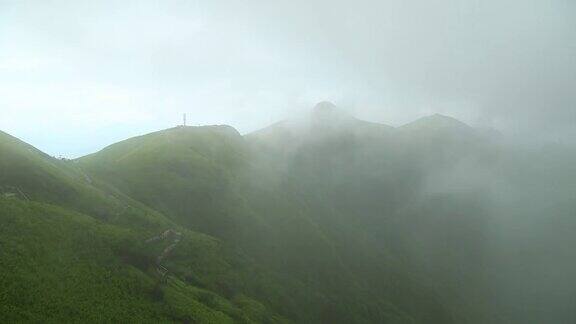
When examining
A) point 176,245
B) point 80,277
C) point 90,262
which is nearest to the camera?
point 80,277

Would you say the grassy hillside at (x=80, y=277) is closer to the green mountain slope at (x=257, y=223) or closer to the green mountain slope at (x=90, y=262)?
the green mountain slope at (x=90, y=262)

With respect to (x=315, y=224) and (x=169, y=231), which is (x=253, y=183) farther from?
(x=169, y=231)

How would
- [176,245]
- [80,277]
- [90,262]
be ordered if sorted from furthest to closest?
[176,245]
[90,262]
[80,277]

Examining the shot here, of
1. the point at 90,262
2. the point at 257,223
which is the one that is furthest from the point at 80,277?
the point at 257,223

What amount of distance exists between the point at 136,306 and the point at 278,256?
88.4 m

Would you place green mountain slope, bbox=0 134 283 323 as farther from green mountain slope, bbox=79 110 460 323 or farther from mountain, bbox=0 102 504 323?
green mountain slope, bbox=79 110 460 323

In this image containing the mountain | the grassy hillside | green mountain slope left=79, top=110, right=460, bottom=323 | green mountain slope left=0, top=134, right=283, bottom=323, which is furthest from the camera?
green mountain slope left=79, top=110, right=460, bottom=323

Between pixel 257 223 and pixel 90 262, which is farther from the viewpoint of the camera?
pixel 257 223

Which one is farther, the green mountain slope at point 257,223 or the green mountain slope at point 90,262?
the green mountain slope at point 257,223

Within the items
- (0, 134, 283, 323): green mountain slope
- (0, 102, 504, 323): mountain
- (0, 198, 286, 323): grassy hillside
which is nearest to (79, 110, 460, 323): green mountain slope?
(0, 102, 504, 323): mountain

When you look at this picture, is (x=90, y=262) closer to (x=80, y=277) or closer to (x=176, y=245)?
(x=80, y=277)

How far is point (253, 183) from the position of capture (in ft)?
607

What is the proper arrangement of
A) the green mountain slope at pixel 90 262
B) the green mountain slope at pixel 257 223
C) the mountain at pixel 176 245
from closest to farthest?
1. the green mountain slope at pixel 90 262
2. the mountain at pixel 176 245
3. the green mountain slope at pixel 257 223

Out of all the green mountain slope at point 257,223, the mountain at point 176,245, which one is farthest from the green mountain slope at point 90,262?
the green mountain slope at point 257,223
